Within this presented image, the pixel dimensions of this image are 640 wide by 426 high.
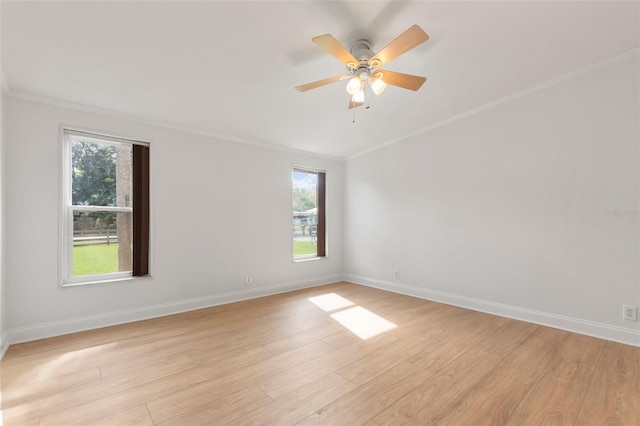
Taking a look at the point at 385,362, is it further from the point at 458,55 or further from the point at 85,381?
the point at 458,55

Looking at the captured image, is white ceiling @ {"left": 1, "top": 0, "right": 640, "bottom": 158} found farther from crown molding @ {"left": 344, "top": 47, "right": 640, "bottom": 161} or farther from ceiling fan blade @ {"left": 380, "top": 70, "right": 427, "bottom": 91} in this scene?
ceiling fan blade @ {"left": 380, "top": 70, "right": 427, "bottom": 91}

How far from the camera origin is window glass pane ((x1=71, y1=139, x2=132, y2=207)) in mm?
3074

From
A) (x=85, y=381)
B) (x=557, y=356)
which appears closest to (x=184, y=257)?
(x=85, y=381)

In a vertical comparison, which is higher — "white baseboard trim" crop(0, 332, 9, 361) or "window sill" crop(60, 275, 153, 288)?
"window sill" crop(60, 275, 153, 288)

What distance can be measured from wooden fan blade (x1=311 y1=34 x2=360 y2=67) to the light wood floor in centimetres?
240

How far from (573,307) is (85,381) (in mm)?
4598

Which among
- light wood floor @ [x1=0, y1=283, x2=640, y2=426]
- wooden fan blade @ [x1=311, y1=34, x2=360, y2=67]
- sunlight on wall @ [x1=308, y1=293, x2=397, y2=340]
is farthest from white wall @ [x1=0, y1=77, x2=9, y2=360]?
sunlight on wall @ [x1=308, y1=293, x2=397, y2=340]

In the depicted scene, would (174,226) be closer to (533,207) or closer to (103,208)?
(103,208)

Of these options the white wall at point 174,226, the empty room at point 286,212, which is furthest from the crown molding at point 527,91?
the white wall at point 174,226

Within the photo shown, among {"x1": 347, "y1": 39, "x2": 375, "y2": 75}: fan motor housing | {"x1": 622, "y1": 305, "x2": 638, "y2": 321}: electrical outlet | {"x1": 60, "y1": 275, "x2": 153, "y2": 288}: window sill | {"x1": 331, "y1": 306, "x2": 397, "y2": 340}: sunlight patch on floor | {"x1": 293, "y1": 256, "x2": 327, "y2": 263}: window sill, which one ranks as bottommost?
{"x1": 331, "y1": 306, "x2": 397, "y2": 340}: sunlight patch on floor

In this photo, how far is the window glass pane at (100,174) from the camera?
3.07m

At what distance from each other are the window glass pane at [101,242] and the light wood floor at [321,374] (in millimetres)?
702

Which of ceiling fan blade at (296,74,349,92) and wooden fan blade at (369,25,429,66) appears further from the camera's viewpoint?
ceiling fan blade at (296,74,349,92)

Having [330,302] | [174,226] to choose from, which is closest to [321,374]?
[330,302]
